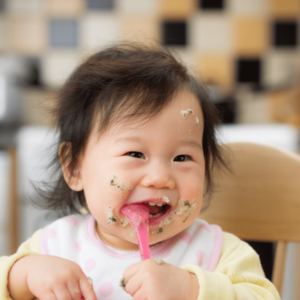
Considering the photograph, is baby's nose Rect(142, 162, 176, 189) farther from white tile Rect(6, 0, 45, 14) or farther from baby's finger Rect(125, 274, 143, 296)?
white tile Rect(6, 0, 45, 14)

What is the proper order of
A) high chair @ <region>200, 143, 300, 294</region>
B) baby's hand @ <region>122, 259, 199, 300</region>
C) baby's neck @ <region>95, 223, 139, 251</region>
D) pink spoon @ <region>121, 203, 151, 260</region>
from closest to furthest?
baby's hand @ <region>122, 259, 199, 300</region>
pink spoon @ <region>121, 203, 151, 260</region>
baby's neck @ <region>95, 223, 139, 251</region>
high chair @ <region>200, 143, 300, 294</region>

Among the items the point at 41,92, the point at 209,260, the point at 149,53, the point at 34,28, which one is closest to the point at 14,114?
the point at 41,92

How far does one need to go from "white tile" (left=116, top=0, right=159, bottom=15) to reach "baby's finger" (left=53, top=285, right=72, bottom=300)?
2.00 metres

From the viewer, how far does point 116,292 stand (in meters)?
0.68

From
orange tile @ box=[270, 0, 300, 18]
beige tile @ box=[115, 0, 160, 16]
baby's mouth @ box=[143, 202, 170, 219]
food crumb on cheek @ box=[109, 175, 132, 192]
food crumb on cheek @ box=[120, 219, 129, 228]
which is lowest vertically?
food crumb on cheek @ box=[120, 219, 129, 228]

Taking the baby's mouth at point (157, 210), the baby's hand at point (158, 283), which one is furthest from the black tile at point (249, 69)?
the baby's hand at point (158, 283)

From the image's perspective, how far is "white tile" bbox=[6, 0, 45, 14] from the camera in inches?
87.0

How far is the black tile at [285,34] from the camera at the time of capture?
2.28m

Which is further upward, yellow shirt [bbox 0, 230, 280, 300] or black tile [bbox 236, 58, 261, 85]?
black tile [bbox 236, 58, 261, 85]

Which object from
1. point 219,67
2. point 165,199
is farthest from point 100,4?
point 165,199

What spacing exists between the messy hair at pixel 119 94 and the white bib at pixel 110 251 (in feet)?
0.45

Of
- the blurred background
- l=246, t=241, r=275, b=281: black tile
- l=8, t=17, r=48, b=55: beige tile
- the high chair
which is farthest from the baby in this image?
l=8, t=17, r=48, b=55: beige tile

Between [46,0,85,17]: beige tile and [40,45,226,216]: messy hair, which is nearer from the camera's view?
[40,45,226,216]: messy hair

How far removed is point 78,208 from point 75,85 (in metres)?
0.32
